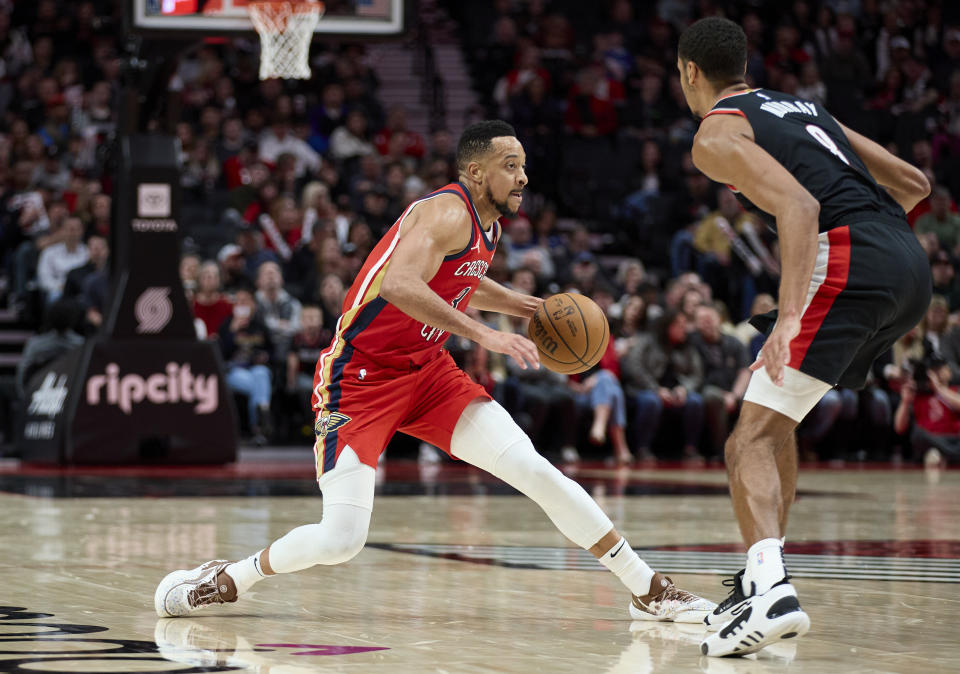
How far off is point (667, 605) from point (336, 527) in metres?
1.13

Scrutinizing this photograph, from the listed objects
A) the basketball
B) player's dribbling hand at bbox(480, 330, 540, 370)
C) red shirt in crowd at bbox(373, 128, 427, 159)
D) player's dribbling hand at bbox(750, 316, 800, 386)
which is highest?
player's dribbling hand at bbox(750, 316, 800, 386)

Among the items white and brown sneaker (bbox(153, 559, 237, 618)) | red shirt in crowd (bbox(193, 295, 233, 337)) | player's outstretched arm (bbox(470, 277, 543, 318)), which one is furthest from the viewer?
red shirt in crowd (bbox(193, 295, 233, 337))

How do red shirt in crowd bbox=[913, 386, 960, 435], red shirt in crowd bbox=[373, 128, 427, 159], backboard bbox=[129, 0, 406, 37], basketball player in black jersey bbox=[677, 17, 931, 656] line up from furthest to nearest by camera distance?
red shirt in crowd bbox=[373, 128, 427, 159]
red shirt in crowd bbox=[913, 386, 960, 435]
backboard bbox=[129, 0, 406, 37]
basketball player in black jersey bbox=[677, 17, 931, 656]

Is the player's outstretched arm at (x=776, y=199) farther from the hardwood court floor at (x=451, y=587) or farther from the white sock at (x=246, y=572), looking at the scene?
the white sock at (x=246, y=572)

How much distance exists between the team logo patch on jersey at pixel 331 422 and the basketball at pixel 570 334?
71 cm

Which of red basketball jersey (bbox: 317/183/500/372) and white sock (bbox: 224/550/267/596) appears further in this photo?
red basketball jersey (bbox: 317/183/500/372)

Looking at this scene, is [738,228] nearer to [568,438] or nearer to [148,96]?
[568,438]

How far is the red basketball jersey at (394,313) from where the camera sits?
5.11 metres

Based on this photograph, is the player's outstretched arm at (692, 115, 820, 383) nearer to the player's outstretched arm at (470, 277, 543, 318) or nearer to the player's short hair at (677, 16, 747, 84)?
the player's short hair at (677, 16, 747, 84)

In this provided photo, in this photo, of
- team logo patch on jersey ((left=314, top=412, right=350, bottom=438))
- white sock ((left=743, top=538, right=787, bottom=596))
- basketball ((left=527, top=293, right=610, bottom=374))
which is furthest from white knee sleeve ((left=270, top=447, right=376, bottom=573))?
white sock ((left=743, top=538, right=787, bottom=596))

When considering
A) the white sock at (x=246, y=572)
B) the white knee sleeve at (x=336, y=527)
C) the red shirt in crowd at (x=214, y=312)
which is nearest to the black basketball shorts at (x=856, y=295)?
the white knee sleeve at (x=336, y=527)

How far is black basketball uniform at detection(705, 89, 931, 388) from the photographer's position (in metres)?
4.54

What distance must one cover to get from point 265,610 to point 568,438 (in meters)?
9.17

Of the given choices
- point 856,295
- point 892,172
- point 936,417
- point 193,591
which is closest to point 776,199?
point 856,295
